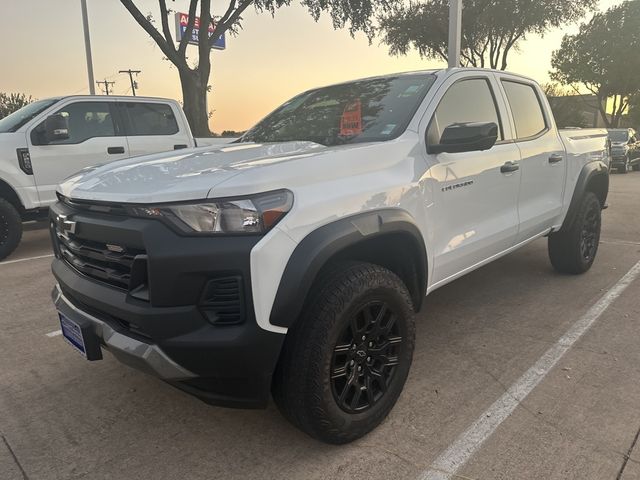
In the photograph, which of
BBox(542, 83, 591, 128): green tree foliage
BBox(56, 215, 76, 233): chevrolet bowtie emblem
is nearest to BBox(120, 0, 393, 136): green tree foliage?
BBox(56, 215, 76, 233): chevrolet bowtie emblem

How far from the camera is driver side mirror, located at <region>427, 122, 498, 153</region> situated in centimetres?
290

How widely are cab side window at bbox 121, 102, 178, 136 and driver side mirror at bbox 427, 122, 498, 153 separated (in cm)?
567

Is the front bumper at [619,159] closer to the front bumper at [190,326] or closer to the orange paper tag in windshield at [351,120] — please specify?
the orange paper tag in windshield at [351,120]

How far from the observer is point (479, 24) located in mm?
23281

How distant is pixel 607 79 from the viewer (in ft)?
114

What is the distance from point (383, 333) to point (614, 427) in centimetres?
126

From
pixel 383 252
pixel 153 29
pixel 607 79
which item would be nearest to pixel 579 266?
pixel 383 252

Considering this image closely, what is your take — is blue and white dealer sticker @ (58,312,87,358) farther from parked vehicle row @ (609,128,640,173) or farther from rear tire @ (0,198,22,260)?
parked vehicle row @ (609,128,640,173)

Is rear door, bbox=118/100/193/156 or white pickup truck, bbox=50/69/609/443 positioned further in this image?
rear door, bbox=118/100/193/156

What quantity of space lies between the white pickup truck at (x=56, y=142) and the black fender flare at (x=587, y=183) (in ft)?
16.6

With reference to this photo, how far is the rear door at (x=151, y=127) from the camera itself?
24.5 ft

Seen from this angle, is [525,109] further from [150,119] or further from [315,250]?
[150,119]

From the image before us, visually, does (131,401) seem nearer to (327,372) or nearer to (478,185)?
(327,372)

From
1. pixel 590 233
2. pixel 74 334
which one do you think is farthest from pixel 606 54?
pixel 74 334
